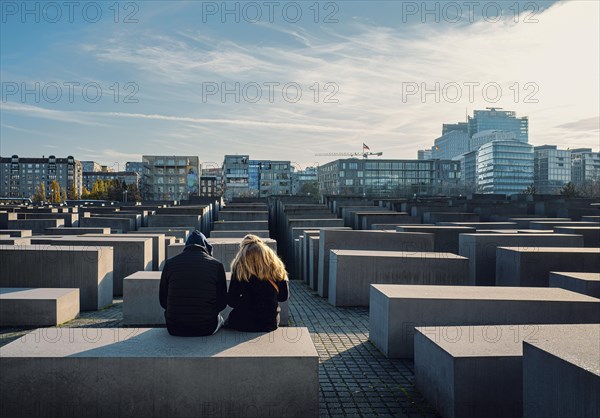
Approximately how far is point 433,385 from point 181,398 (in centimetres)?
292

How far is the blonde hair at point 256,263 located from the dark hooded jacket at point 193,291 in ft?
0.82

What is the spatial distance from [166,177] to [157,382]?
133520 millimetres

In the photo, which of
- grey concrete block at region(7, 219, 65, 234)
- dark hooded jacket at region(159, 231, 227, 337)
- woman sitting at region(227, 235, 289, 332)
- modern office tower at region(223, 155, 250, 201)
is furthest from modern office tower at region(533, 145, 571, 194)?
dark hooded jacket at region(159, 231, 227, 337)

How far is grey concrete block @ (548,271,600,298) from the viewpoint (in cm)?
872

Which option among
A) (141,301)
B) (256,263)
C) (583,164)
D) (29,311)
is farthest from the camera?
(583,164)

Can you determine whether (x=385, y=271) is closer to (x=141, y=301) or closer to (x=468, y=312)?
(x=468, y=312)

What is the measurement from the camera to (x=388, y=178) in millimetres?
135125

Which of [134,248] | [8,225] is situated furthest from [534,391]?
[8,225]

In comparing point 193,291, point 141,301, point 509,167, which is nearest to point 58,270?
point 141,301

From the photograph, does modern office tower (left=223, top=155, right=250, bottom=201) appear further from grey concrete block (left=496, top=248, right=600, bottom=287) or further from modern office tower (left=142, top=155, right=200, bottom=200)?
grey concrete block (left=496, top=248, right=600, bottom=287)

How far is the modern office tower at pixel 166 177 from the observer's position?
5217 inches

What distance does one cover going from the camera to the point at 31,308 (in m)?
9.42

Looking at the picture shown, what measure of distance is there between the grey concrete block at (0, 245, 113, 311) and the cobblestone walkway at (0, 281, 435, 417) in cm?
56

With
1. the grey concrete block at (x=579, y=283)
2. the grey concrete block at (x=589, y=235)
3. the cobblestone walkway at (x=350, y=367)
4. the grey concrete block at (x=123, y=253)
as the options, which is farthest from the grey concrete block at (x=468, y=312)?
the grey concrete block at (x=589, y=235)
